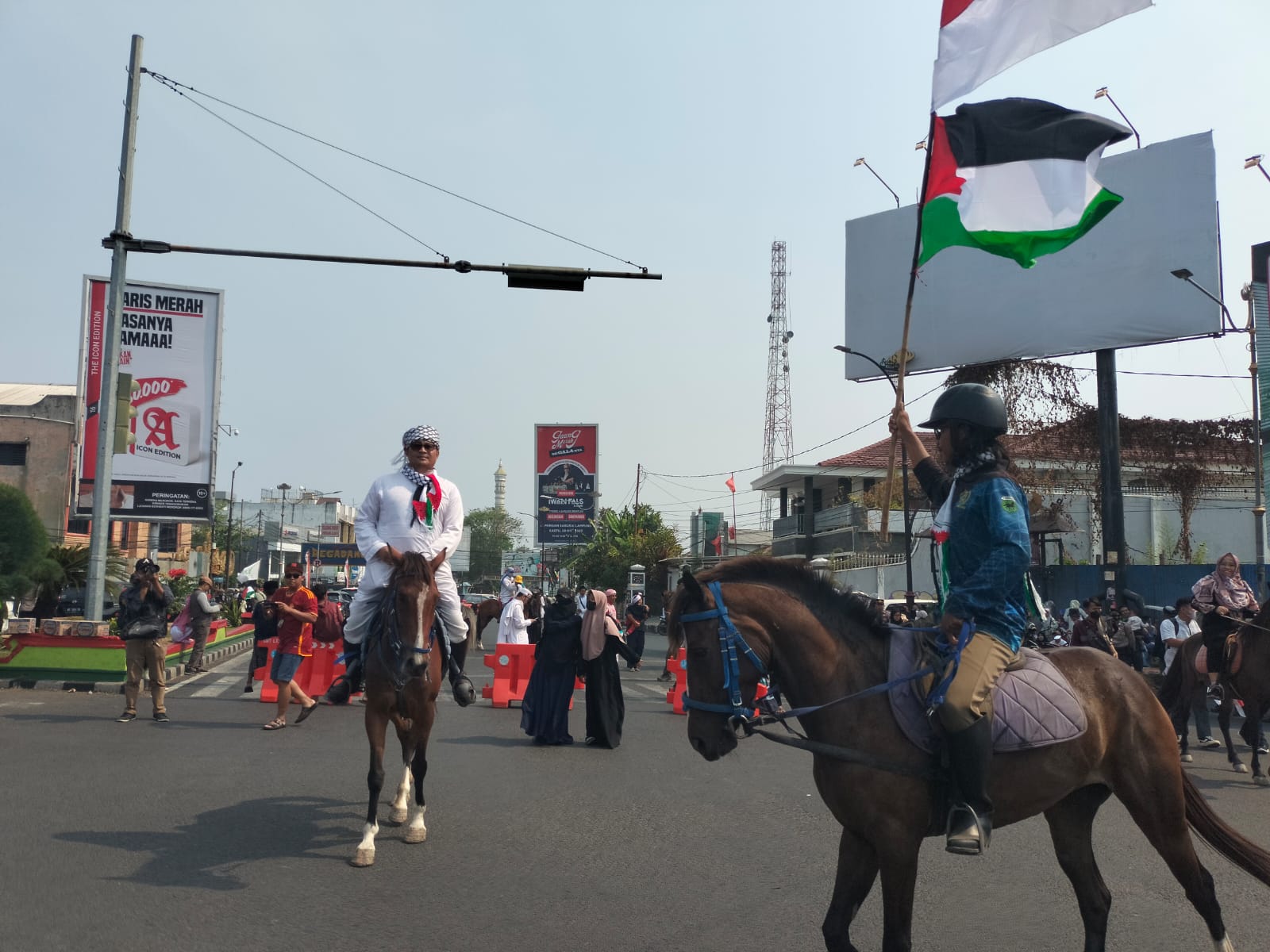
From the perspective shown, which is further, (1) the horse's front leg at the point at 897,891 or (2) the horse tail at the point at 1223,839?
(2) the horse tail at the point at 1223,839

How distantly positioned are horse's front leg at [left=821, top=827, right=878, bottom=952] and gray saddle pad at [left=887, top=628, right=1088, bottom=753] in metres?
0.47

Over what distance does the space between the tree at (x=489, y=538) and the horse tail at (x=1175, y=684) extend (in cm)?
12379

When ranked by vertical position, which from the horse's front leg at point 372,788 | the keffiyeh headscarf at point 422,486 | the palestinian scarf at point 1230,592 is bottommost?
the horse's front leg at point 372,788

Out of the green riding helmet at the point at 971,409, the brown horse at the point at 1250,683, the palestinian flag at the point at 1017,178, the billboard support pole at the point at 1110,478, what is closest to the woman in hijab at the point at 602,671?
the brown horse at the point at 1250,683

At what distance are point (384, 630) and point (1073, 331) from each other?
88.5 ft

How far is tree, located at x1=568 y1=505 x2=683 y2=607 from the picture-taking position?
56.9 m

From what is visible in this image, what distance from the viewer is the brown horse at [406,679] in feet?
21.9

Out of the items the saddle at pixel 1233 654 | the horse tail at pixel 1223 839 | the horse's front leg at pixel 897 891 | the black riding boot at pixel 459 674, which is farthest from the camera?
the saddle at pixel 1233 654

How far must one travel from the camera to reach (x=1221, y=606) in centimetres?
1159

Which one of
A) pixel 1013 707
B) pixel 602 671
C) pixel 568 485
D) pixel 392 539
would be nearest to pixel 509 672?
pixel 602 671

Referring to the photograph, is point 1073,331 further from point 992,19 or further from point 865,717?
point 865,717

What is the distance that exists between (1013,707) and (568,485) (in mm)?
51682

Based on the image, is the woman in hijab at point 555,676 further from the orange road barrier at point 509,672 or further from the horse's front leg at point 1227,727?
the horse's front leg at point 1227,727

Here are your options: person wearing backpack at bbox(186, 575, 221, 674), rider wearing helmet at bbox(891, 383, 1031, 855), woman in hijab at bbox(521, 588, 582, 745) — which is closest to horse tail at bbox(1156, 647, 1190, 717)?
woman in hijab at bbox(521, 588, 582, 745)
